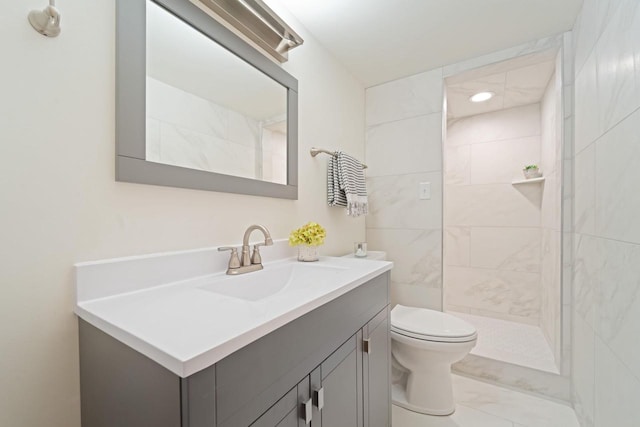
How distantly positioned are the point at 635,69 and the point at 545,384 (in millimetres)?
1691

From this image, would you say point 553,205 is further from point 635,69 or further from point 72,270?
point 72,270

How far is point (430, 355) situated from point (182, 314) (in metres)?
1.36

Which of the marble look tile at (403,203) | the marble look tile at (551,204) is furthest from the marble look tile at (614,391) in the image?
the marble look tile at (403,203)

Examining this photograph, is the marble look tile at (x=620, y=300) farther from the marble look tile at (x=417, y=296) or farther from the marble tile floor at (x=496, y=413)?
the marble look tile at (x=417, y=296)

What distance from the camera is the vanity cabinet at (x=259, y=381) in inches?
18.4

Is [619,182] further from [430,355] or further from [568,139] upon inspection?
[430,355]

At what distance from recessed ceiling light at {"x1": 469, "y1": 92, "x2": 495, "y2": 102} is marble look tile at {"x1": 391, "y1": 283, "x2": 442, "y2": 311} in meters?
1.67

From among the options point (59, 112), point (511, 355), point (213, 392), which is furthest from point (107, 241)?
point (511, 355)

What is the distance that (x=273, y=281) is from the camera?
1.12m

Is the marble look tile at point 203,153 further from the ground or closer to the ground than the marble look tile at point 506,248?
further from the ground

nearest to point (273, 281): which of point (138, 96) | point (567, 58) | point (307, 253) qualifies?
point (307, 253)

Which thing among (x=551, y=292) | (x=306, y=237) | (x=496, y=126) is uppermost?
(x=496, y=126)

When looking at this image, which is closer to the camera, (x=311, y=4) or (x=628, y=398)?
(x=628, y=398)

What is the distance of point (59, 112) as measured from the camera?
0.69m
